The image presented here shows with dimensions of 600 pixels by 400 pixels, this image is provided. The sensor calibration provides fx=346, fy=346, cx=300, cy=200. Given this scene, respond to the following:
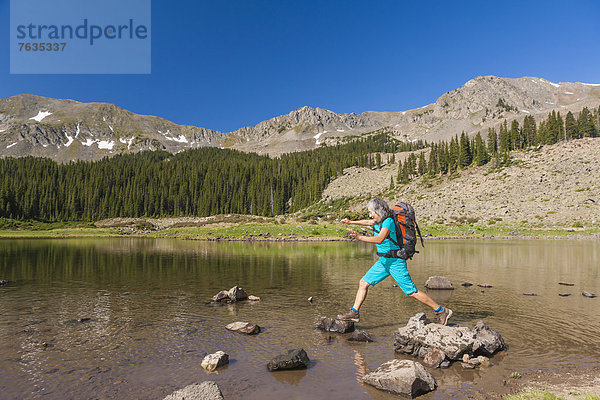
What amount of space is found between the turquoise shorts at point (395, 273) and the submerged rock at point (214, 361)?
4470 mm

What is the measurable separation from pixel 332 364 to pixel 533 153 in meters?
112

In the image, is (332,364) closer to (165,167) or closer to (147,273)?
(147,273)

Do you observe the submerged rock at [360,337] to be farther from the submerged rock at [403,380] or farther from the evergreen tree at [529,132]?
the evergreen tree at [529,132]

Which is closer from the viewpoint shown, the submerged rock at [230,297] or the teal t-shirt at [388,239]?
the teal t-shirt at [388,239]

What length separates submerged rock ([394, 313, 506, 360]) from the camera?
301 inches

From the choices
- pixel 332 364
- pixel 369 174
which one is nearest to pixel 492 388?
pixel 332 364

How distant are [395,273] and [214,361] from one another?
16.8 ft

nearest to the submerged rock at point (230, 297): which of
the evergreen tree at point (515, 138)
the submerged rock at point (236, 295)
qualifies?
the submerged rock at point (236, 295)

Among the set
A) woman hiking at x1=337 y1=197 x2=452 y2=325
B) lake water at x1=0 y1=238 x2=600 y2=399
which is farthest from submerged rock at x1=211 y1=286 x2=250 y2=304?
woman hiking at x1=337 y1=197 x2=452 y2=325

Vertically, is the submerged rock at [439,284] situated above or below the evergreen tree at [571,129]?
below

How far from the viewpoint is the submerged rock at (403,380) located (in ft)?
19.7

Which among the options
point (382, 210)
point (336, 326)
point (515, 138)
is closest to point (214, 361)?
point (336, 326)

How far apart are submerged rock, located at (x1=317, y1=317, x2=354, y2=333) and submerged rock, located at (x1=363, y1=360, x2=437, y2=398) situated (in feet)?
9.69

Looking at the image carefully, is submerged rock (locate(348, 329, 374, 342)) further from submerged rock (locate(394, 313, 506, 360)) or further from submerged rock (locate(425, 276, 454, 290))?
submerged rock (locate(425, 276, 454, 290))
